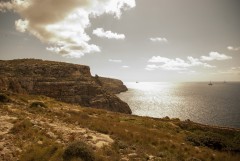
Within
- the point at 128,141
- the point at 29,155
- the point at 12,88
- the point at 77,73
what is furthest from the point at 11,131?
the point at 77,73

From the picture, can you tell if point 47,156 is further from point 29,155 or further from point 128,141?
point 128,141

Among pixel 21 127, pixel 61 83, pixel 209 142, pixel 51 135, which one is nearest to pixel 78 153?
pixel 51 135

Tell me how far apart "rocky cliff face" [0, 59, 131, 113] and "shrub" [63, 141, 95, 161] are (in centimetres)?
9143

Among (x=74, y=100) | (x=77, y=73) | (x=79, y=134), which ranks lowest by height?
(x=74, y=100)

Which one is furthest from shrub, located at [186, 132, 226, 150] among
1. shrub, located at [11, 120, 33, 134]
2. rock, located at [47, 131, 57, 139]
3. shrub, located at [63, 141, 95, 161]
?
shrub, located at [11, 120, 33, 134]

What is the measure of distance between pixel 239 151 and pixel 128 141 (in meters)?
13.2

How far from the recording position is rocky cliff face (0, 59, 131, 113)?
324 feet

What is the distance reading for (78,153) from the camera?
1046 cm

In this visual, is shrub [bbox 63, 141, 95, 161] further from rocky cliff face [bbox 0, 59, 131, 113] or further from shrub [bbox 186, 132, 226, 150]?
rocky cliff face [bbox 0, 59, 131, 113]

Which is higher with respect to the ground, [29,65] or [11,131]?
[29,65]

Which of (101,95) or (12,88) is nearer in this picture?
(12,88)

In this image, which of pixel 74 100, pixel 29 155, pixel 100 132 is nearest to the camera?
pixel 29 155

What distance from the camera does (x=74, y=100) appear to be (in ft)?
347

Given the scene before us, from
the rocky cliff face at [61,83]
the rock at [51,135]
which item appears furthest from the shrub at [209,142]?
the rocky cliff face at [61,83]
